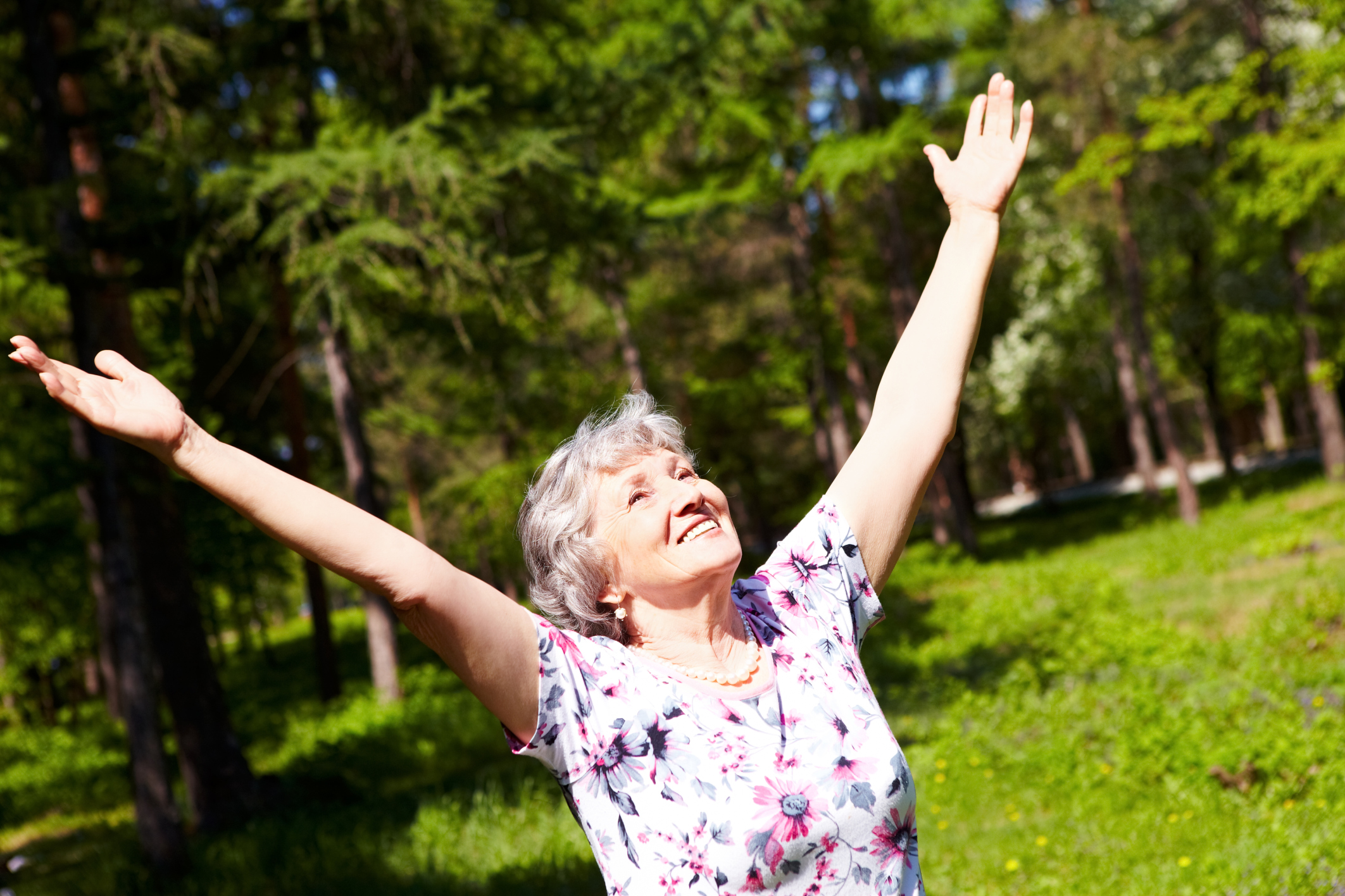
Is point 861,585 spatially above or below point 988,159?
below

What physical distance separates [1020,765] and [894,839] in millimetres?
5431

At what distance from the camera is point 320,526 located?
1640 millimetres

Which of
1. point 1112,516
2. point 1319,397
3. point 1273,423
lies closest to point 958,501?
point 1112,516

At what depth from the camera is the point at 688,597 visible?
2.05 meters

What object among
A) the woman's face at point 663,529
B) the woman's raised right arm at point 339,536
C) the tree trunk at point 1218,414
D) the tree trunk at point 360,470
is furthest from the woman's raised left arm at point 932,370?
the tree trunk at point 1218,414

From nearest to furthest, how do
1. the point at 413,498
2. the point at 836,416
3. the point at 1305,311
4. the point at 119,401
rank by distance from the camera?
the point at 119,401
the point at 1305,311
the point at 836,416
the point at 413,498

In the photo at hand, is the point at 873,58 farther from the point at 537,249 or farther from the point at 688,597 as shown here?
the point at 688,597

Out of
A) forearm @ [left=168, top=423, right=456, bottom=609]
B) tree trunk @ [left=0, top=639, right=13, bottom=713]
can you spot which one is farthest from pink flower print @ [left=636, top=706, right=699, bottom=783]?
tree trunk @ [left=0, top=639, right=13, bottom=713]

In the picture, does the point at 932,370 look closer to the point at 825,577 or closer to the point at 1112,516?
the point at 825,577

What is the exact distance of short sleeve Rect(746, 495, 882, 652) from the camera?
87.1 inches

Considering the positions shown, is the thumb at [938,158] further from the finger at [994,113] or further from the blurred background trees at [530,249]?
the blurred background trees at [530,249]

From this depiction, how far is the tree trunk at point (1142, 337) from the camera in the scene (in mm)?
18734

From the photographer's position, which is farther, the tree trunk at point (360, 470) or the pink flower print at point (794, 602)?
the tree trunk at point (360, 470)

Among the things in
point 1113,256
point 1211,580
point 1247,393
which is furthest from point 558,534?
point 1247,393
